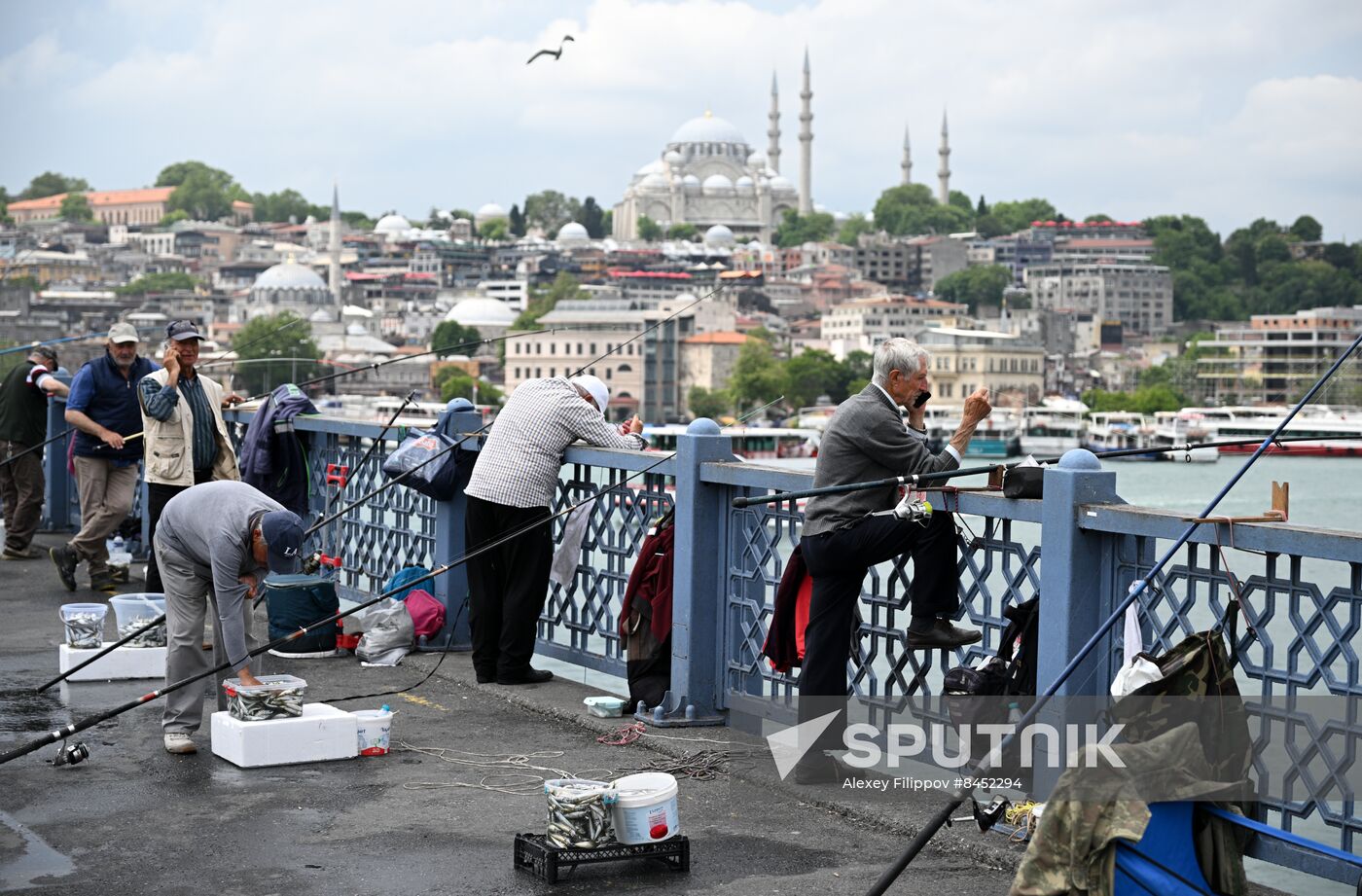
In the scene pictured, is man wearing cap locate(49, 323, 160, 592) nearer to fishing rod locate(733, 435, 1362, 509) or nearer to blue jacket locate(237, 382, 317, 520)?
blue jacket locate(237, 382, 317, 520)

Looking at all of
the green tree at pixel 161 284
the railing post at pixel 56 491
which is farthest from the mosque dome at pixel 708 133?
the railing post at pixel 56 491

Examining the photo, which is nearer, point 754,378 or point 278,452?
point 278,452

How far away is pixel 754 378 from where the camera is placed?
385ft

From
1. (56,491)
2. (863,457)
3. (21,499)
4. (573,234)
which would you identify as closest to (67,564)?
(21,499)

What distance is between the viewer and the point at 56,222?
188000 millimetres

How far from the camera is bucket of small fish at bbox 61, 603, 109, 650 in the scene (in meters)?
6.66

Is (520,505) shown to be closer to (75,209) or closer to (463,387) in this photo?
(463,387)

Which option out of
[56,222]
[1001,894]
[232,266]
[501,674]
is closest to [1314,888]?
[501,674]

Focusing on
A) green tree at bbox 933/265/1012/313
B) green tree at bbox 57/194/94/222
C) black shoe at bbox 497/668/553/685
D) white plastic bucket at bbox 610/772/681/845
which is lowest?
green tree at bbox 933/265/1012/313

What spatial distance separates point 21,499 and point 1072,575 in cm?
738

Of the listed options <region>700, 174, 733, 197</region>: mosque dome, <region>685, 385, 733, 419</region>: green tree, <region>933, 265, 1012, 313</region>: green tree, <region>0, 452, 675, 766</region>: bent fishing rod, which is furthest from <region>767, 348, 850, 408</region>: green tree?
<region>0, 452, 675, 766</region>: bent fishing rod

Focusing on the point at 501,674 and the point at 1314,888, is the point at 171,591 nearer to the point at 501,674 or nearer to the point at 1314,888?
the point at 501,674

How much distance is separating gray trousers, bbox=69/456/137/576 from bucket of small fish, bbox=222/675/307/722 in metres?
3.64

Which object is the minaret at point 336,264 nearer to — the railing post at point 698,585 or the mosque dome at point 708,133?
the mosque dome at point 708,133
